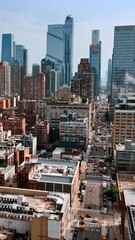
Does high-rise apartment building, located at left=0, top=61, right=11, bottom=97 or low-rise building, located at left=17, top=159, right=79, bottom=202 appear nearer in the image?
low-rise building, located at left=17, top=159, right=79, bottom=202

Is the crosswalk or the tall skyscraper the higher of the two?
the tall skyscraper

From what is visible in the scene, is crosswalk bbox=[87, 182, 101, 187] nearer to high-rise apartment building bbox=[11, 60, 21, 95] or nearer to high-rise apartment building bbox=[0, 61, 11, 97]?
high-rise apartment building bbox=[0, 61, 11, 97]

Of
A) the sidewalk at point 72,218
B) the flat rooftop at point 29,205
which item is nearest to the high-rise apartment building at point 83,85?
the sidewalk at point 72,218

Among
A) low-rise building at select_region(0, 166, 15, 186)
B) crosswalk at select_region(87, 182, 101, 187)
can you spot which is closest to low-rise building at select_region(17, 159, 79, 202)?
low-rise building at select_region(0, 166, 15, 186)

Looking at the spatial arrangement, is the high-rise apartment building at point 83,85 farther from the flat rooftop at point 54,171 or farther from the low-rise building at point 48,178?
the low-rise building at point 48,178

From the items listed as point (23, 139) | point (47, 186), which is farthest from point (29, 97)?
point (47, 186)

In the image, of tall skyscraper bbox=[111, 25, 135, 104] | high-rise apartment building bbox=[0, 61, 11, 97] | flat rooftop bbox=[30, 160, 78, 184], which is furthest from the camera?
high-rise apartment building bbox=[0, 61, 11, 97]

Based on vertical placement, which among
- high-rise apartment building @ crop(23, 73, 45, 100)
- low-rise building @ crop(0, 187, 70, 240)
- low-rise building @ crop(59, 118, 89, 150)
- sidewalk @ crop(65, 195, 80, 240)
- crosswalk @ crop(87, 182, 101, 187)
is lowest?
sidewalk @ crop(65, 195, 80, 240)
